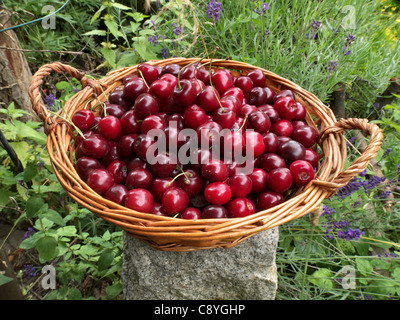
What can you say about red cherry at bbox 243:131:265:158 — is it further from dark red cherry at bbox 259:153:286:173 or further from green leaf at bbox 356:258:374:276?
green leaf at bbox 356:258:374:276

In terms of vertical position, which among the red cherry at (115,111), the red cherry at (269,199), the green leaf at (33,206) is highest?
the red cherry at (115,111)

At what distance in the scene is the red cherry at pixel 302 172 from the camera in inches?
47.6

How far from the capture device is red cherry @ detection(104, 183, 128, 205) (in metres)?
1.17

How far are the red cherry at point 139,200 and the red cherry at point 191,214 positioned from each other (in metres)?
0.12

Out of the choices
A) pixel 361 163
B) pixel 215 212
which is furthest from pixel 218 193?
pixel 361 163

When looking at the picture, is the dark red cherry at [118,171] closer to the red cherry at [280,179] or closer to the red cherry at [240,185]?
the red cherry at [240,185]

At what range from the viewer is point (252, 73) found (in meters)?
1.63

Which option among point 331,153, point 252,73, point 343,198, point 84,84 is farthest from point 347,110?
point 84,84

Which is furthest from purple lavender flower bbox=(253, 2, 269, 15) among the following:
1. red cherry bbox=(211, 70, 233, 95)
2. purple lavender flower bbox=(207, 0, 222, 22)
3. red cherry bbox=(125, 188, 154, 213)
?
red cherry bbox=(125, 188, 154, 213)

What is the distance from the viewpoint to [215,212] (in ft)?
3.69

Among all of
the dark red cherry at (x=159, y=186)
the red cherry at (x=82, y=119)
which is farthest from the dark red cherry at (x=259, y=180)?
the red cherry at (x=82, y=119)

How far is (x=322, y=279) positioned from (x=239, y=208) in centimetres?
74

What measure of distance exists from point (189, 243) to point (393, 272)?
1.14 meters
